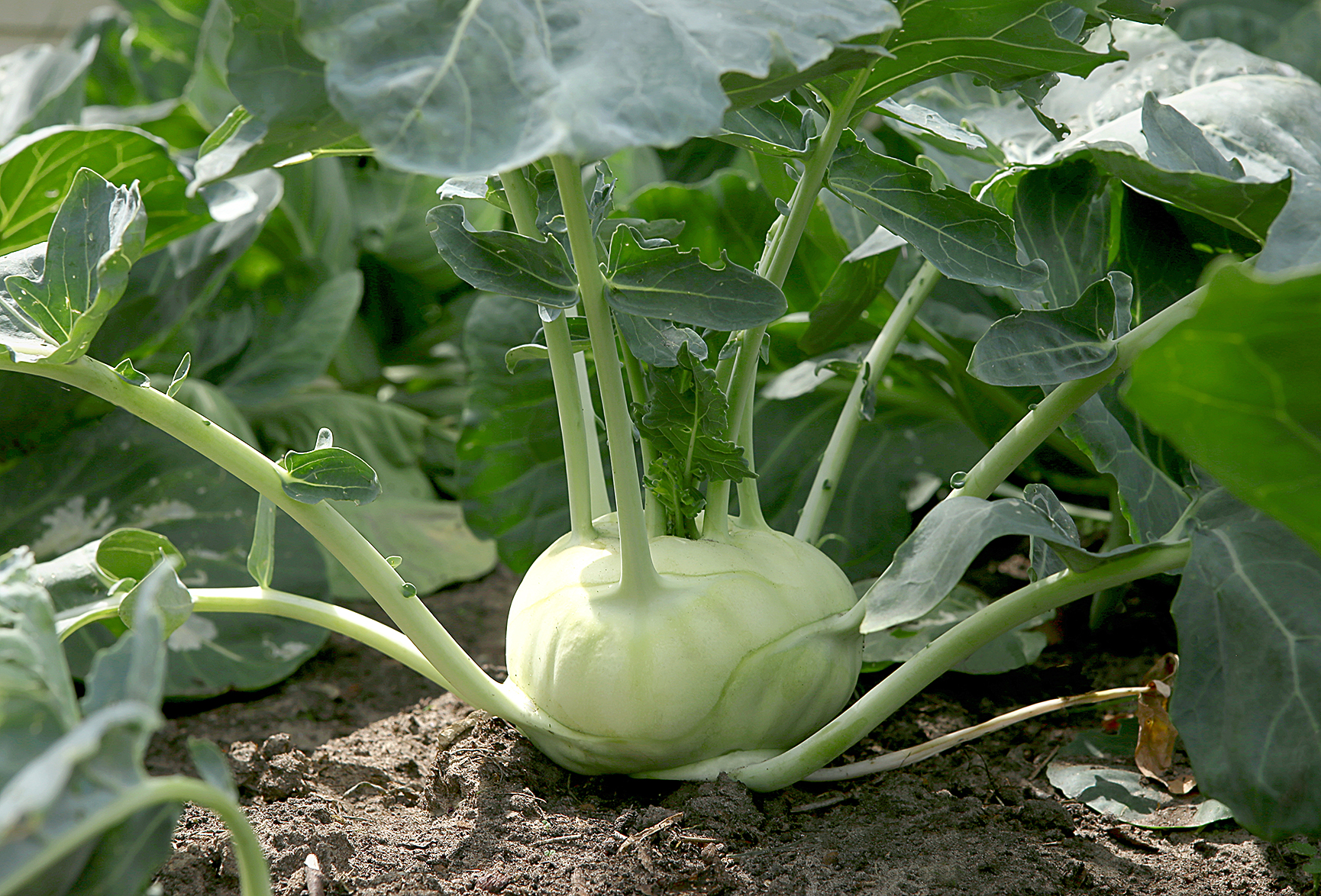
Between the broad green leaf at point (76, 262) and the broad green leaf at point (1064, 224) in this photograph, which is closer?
the broad green leaf at point (76, 262)

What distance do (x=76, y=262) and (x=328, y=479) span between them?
0.20 m

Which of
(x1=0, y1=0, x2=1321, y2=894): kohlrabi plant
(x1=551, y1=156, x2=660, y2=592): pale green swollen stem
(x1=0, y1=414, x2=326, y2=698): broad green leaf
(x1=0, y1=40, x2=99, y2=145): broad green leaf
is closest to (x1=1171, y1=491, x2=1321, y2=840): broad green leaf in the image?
(x1=0, y1=0, x2=1321, y2=894): kohlrabi plant

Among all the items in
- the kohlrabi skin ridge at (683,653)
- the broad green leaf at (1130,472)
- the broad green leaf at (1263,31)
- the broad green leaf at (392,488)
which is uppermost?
the broad green leaf at (1263,31)

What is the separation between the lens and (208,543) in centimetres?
109

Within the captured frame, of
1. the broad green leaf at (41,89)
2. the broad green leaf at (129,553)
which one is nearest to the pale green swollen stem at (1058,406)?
the broad green leaf at (129,553)

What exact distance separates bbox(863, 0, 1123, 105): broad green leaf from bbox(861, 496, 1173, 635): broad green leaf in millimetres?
285

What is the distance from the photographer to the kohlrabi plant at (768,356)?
47 cm

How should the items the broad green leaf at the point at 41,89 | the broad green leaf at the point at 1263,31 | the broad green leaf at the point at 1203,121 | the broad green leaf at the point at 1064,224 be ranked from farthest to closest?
the broad green leaf at the point at 1263,31, the broad green leaf at the point at 41,89, the broad green leaf at the point at 1064,224, the broad green leaf at the point at 1203,121

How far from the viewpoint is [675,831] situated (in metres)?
0.66

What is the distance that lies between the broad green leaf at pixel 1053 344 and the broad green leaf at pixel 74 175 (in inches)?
28.5

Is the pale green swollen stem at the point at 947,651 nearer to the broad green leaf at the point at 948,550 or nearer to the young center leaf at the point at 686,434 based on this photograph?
the broad green leaf at the point at 948,550

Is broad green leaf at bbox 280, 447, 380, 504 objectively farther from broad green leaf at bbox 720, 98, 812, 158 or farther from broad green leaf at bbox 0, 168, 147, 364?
broad green leaf at bbox 720, 98, 812, 158

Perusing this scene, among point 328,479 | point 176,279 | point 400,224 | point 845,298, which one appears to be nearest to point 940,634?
point 845,298

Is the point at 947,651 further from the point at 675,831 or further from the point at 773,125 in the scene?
the point at 773,125
